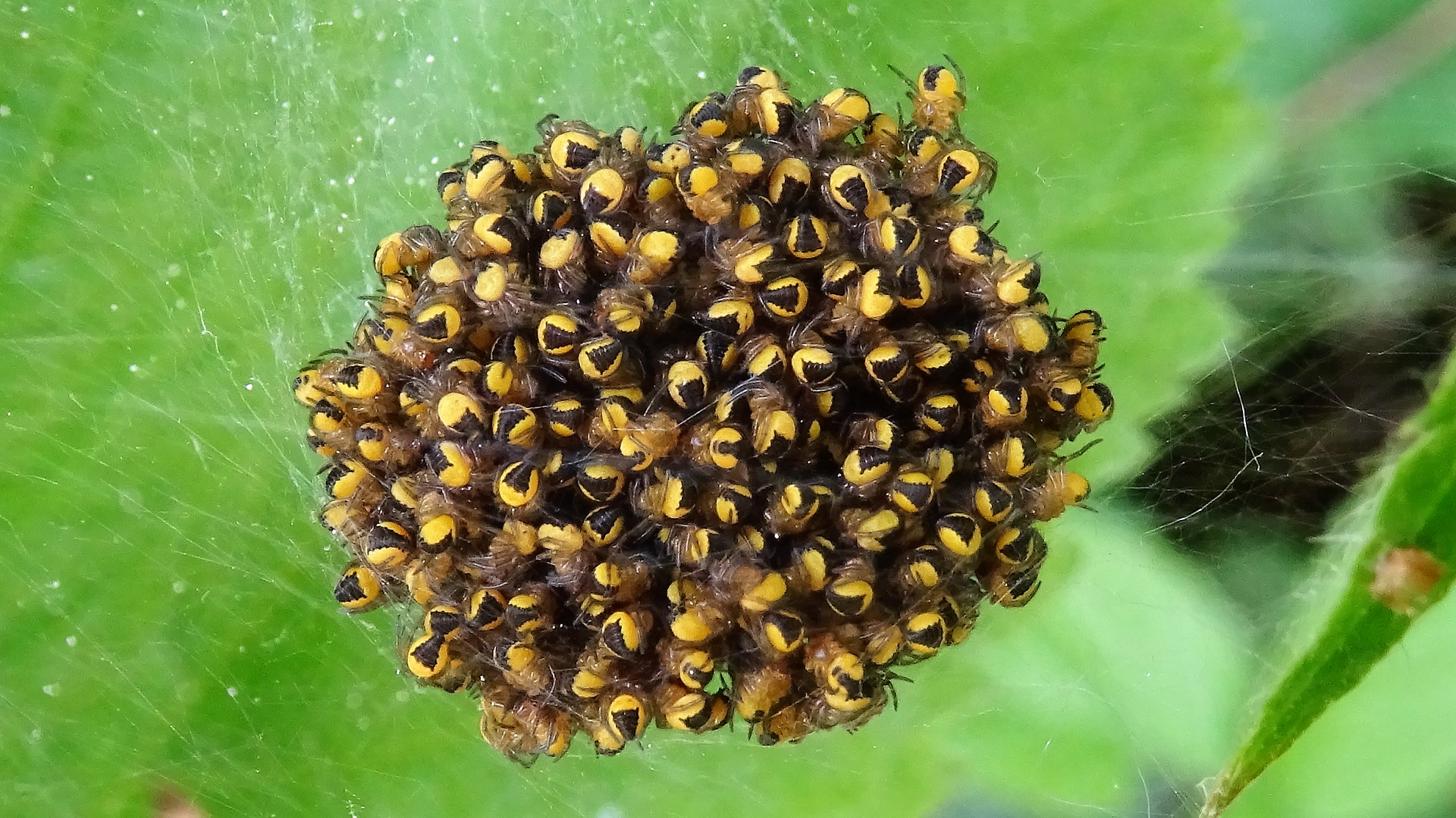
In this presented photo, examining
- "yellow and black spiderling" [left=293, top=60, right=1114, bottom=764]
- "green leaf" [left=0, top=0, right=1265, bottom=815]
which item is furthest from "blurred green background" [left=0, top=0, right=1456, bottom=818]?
"yellow and black spiderling" [left=293, top=60, right=1114, bottom=764]

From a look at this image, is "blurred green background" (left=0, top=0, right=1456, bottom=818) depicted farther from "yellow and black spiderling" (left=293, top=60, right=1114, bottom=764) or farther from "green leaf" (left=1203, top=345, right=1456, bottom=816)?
"yellow and black spiderling" (left=293, top=60, right=1114, bottom=764)

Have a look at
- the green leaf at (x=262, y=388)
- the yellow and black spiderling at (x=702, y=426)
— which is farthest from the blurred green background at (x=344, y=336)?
the yellow and black spiderling at (x=702, y=426)

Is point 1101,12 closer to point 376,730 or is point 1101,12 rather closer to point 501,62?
point 501,62

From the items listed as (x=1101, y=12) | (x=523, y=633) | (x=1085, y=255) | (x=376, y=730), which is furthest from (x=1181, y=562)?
(x=376, y=730)

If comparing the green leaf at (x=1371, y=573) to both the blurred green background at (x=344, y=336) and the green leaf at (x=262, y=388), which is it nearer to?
the blurred green background at (x=344, y=336)

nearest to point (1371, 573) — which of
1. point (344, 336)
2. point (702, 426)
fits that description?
point (702, 426)

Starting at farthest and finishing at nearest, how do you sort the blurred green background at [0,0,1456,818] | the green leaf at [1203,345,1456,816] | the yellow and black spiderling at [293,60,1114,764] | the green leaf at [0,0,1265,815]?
the green leaf at [0,0,1265,815] → the blurred green background at [0,0,1456,818] → the green leaf at [1203,345,1456,816] → the yellow and black spiderling at [293,60,1114,764]
